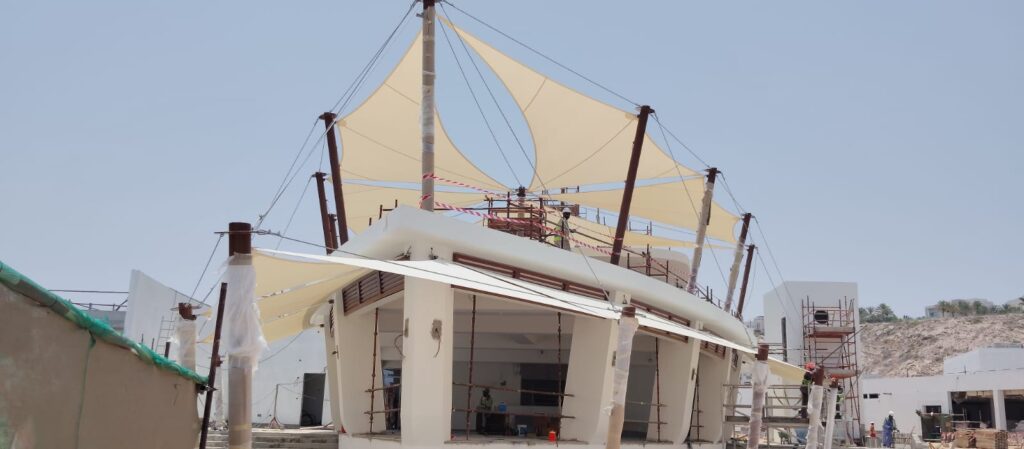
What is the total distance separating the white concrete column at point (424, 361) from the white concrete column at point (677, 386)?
672 centimetres

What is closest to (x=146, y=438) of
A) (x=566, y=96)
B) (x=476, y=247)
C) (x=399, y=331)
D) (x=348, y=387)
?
(x=476, y=247)

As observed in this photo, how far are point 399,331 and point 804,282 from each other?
73.9 feet

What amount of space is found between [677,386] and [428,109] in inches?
331

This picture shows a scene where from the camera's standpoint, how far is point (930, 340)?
282 ft

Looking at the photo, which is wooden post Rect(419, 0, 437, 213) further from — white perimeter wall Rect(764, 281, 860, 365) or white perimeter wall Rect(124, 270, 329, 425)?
white perimeter wall Rect(764, 281, 860, 365)

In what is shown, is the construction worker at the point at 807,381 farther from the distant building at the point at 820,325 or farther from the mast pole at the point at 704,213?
the distant building at the point at 820,325

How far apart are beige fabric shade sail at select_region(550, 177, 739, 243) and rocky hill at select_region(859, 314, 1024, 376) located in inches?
2136

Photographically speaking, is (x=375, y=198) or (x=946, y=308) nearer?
(x=375, y=198)

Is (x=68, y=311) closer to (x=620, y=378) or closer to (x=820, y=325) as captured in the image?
(x=620, y=378)

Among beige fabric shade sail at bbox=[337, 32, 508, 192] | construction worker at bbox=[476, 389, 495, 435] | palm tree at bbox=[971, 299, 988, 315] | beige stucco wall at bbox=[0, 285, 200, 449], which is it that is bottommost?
construction worker at bbox=[476, 389, 495, 435]

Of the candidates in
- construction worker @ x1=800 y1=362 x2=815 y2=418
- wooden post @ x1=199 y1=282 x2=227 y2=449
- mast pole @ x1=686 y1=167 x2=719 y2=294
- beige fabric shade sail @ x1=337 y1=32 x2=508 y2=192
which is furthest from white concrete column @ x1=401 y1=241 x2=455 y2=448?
mast pole @ x1=686 y1=167 x2=719 y2=294

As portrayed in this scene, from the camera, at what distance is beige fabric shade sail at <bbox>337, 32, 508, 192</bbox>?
21.9m

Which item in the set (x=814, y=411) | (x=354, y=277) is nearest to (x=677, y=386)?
(x=814, y=411)

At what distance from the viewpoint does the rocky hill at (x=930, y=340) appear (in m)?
81.9
